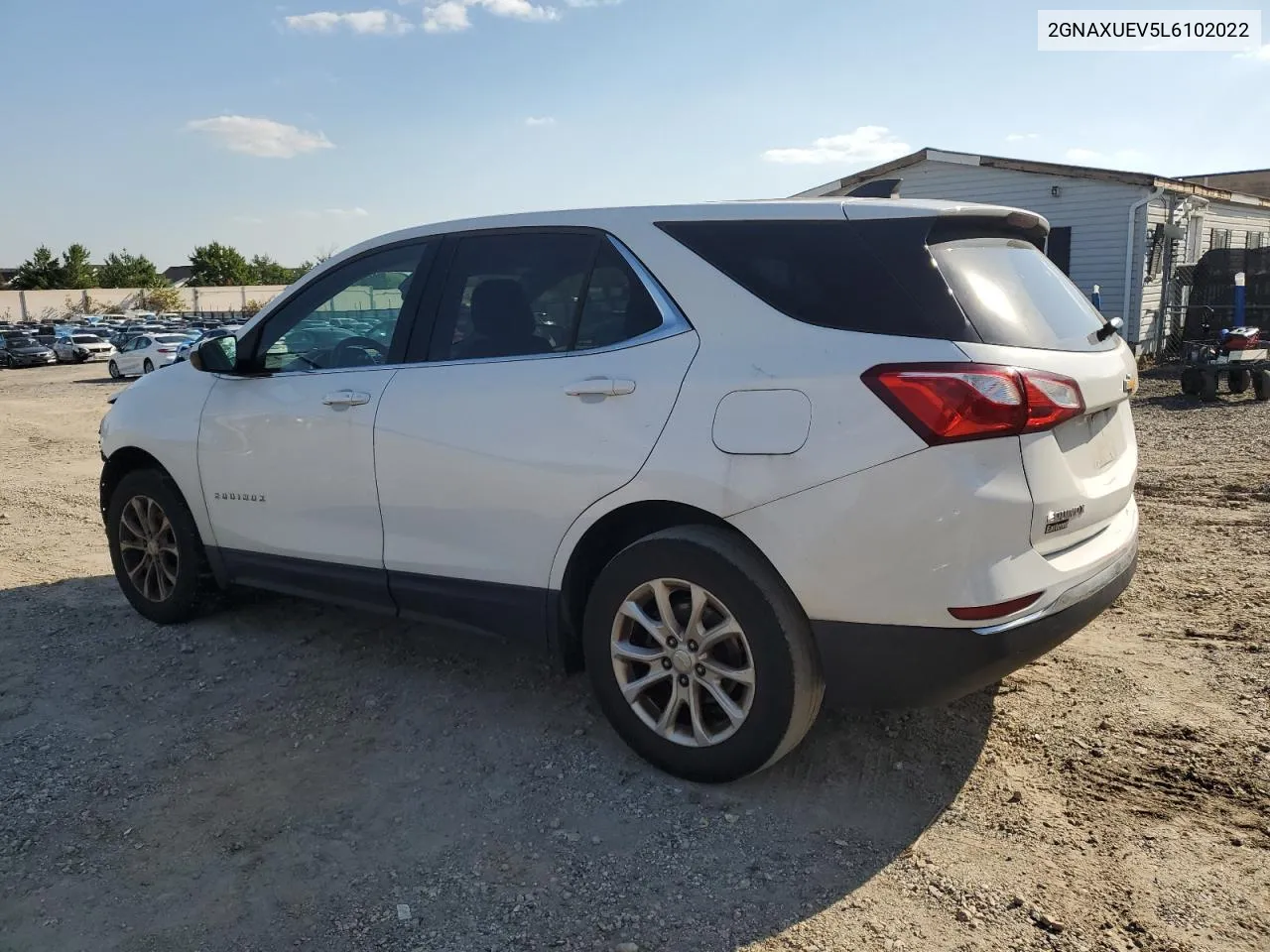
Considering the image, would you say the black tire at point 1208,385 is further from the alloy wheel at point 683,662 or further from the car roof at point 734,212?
the alloy wheel at point 683,662

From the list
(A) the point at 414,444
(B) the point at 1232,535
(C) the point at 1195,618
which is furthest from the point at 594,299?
(B) the point at 1232,535

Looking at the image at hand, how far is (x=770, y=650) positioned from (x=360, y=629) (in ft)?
8.69

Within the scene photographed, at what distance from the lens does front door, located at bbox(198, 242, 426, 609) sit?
3.99 meters

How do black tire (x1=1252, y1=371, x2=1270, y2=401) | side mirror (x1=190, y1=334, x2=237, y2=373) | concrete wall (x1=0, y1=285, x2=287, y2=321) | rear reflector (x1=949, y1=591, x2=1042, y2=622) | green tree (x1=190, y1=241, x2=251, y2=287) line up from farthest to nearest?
1. green tree (x1=190, y1=241, x2=251, y2=287)
2. concrete wall (x1=0, y1=285, x2=287, y2=321)
3. black tire (x1=1252, y1=371, x2=1270, y2=401)
4. side mirror (x1=190, y1=334, x2=237, y2=373)
5. rear reflector (x1=949, y1=591, x2=1042, y2=622)

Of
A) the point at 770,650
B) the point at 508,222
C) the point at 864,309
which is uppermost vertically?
the point at 508,222

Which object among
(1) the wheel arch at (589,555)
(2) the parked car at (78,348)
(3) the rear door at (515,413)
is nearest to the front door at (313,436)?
(3) the rear door at (515,413)

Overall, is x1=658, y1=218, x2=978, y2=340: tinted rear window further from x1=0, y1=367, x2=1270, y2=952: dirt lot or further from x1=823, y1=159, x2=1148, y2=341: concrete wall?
x1=823, y1=159, x2=1148, y2=341: concrete wall

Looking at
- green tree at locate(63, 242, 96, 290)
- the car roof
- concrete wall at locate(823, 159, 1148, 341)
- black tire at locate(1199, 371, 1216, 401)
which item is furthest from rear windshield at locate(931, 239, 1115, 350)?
green tree at locate(63, 242, 96, 290)

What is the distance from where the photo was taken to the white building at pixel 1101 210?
18844 mm

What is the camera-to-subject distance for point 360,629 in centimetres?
490

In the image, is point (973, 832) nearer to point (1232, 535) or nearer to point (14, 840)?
point (14, 840)

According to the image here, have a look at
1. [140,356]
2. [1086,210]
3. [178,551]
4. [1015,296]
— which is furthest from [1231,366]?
[140,356]

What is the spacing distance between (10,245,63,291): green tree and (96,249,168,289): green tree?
5.40m

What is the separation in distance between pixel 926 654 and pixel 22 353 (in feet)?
150
